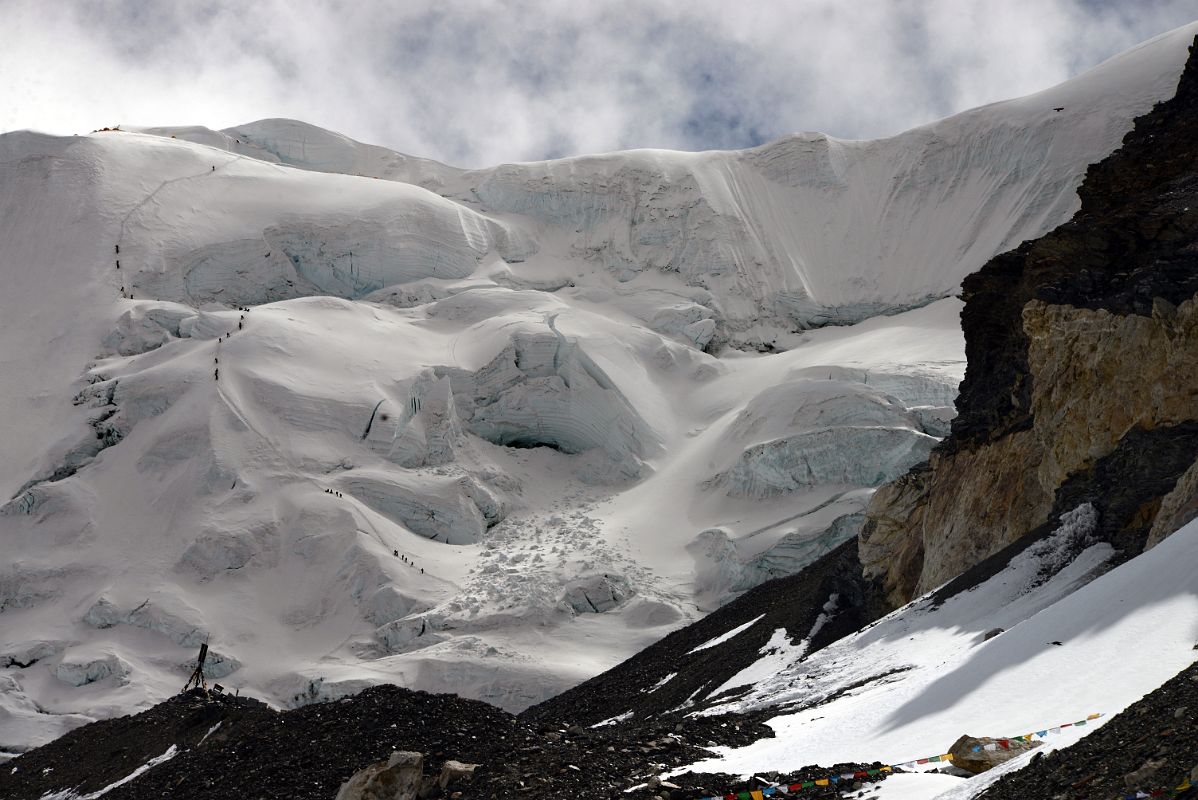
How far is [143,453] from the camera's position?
A: 6000 cm

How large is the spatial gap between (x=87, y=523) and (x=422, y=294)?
27958mm

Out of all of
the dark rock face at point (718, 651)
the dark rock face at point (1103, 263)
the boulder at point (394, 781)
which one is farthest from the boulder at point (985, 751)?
the dark rock face at point (718, 651)

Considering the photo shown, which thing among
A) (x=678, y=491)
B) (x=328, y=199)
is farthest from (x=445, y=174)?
(x=678, y=491)

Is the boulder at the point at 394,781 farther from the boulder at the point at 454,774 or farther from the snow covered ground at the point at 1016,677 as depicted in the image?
the snow covered ground at the point at 1016,677

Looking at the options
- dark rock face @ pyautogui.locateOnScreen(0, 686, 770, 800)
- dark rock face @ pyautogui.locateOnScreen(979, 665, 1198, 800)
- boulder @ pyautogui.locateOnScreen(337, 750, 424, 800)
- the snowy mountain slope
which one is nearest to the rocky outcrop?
dark rock face @ pyautogui.locateOnScreen(0, 686, 770, 800)

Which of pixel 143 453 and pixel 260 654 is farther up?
pixel 143 453

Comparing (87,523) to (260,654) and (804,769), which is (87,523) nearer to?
(260,654)

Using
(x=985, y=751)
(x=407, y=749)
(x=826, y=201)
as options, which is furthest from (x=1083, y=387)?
(x=826, y=201)

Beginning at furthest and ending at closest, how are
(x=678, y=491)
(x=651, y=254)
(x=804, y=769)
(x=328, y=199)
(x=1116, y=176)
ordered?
(x=651, y=254) < (x=328, y=199) < (x=678, y=491) < (x=1116, y=176) < (x=804, y=769)

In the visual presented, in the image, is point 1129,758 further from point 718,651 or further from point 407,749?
point 718,651

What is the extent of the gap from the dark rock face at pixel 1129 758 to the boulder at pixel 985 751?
1152mm

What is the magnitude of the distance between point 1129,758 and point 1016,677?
476 cm

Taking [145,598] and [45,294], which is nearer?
[145,598]

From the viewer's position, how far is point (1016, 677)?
48.0 feet
